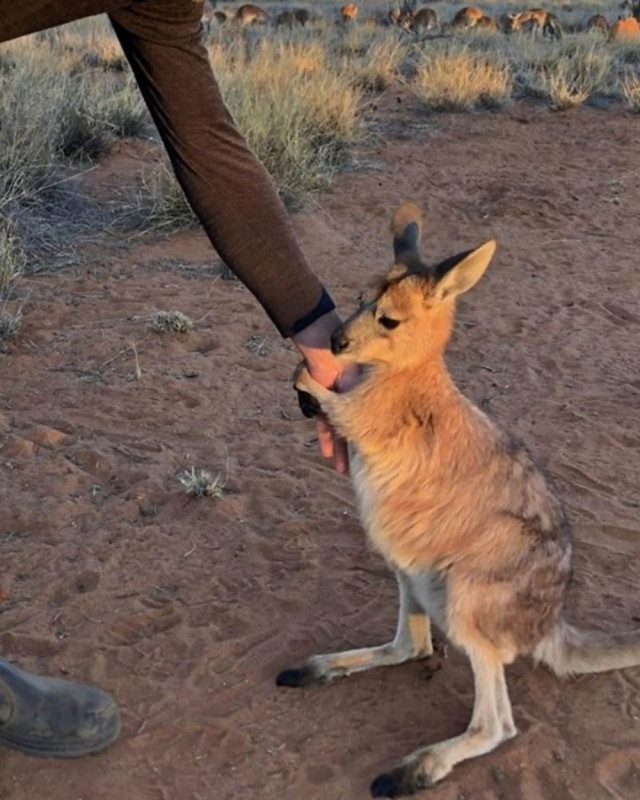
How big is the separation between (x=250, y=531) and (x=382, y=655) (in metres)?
0.96

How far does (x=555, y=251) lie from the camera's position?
25.4 feet

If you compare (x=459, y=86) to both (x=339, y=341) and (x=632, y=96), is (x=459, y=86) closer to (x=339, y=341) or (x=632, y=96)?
(x=632, y=96)

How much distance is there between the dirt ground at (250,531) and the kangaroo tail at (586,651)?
146mm

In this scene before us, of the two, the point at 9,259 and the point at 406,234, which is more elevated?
the point at 406,234

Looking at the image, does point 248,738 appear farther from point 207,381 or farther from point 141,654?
point 207,381

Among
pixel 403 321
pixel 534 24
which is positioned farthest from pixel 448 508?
pixel 534 24

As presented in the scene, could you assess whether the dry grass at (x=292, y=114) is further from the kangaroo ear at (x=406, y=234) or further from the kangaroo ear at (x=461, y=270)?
the kangaroo ear at (x=461, y=270)

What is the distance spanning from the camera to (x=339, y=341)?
9.61 feet

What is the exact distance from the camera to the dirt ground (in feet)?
9.49

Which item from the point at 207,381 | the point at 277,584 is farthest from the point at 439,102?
the point at 277,584

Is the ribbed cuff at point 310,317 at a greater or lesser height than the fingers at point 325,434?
greater

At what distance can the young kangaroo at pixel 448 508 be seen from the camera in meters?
2.83

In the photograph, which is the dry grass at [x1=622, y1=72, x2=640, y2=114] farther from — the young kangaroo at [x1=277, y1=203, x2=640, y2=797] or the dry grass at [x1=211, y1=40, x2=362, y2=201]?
the young kangaroo at [x1=277, y1=203, x2=640, y2=797]

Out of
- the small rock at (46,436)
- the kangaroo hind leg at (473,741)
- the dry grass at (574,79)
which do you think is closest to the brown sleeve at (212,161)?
the kangaroo hind leg at (473,741)
